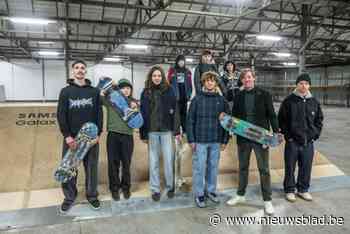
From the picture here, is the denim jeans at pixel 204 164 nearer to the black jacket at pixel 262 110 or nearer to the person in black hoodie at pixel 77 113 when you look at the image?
the black jacket at pixel 262 110

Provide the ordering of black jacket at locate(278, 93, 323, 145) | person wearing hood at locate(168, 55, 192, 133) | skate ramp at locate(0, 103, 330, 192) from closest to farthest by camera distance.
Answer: black jacket at locate(278, 93, 323, 145), skate ramp at locate(0, 103, 330, 192), person wearing hood at locate(168, 55, 192, 133)

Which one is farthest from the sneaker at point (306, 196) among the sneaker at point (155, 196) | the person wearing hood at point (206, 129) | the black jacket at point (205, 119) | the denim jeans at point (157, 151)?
the sneaker at point (155, 196)

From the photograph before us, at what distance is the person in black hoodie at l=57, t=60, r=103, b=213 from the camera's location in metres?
2.55

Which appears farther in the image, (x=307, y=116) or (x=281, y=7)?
(x=281, y=7)

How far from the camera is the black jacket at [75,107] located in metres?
2.54

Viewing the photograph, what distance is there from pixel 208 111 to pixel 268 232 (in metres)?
1.26

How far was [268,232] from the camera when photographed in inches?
94.6

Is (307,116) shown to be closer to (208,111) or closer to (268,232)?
(208,111)

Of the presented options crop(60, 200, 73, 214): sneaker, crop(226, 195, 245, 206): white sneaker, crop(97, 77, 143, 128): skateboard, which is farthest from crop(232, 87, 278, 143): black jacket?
crop(60, 200, 73, 214): sneaker

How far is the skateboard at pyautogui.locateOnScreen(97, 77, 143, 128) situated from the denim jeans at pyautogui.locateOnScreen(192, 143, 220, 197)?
696 millimetres

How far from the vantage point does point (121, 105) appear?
9.21 feet

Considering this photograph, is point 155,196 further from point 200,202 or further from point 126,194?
point 200,202

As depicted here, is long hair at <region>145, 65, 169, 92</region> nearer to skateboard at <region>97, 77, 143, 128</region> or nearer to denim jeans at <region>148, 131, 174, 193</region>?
skateboard at <region>97, 77, 143, 128</region>

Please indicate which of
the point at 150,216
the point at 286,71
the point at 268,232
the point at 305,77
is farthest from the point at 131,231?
the point at 286,71
